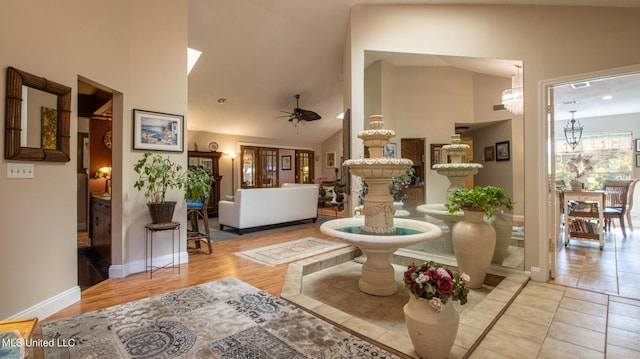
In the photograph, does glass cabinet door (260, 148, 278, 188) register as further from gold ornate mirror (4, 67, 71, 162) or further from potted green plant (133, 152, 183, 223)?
gold ornate mirror (4, 67, 71, 162)

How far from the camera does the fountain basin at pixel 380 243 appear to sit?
7.94ft

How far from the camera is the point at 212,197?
25.2ft

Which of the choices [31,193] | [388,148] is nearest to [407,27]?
[388,148]

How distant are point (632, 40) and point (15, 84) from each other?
16.0 feet

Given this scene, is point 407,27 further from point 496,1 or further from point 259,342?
point 259,342

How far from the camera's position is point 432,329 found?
5.24 feet

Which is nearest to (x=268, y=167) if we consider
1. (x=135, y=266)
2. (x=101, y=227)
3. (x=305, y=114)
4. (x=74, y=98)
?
(x=305, y=114)

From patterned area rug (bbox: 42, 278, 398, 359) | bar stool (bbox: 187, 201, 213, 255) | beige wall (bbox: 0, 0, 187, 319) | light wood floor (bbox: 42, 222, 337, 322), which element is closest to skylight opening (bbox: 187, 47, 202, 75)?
beige wall (bbox: 0, 0, 187, 319)

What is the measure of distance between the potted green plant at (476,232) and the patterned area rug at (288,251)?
1994 mm

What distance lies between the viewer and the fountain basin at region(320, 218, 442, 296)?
7.94ft

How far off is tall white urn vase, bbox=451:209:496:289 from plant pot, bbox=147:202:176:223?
119 inches

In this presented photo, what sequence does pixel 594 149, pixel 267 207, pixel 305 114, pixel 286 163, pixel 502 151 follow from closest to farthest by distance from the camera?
pixel 502 151
pixel 267 207
pixel 594 149
pixel 305 114
pixel 286 163

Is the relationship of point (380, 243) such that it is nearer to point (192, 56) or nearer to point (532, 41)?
point (532, 41)

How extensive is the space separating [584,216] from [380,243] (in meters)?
4.06
